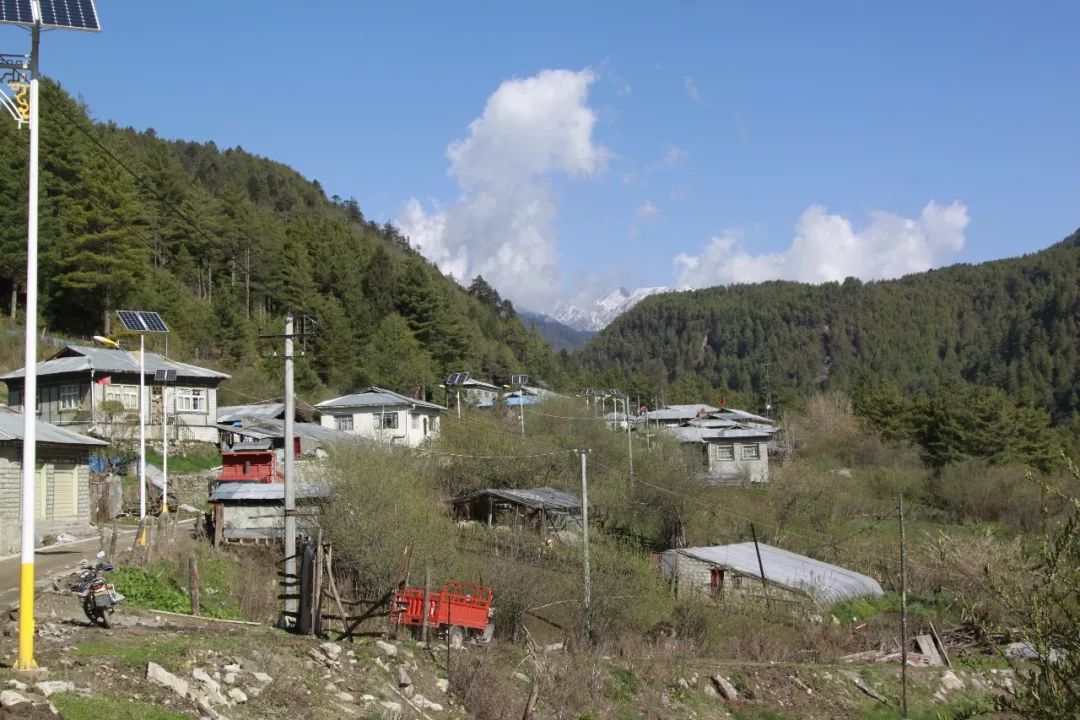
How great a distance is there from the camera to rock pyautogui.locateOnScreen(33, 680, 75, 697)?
1120 cm

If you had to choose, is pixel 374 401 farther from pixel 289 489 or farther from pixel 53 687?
pixel 53 687

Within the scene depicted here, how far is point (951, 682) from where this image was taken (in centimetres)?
2881

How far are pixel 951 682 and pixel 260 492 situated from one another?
22.0 meters

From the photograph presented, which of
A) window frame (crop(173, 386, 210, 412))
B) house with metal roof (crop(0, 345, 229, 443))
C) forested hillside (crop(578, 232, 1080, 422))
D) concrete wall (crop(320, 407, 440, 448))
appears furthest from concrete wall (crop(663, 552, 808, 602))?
forested hillside (crop(578, 232, 1080, 422))

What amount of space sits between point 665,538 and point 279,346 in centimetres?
3735

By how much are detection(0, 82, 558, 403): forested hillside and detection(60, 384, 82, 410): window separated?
979cm

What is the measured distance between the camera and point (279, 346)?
238 feet

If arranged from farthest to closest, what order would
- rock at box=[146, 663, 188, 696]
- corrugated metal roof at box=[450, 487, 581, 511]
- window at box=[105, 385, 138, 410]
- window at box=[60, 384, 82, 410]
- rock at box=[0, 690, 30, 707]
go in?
window at box=[105, 385, 138, 410] < window at box=[60, 384, 82, 410] < corrugated metal roof at box=[450, 487, 581, 511] < rock at box=[146, 663, 188, 696] < rock at box=[0, 690, 30, 707]

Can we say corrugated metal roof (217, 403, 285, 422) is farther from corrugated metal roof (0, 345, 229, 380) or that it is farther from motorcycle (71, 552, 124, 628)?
motorcycle (71, 552, 124, 628)

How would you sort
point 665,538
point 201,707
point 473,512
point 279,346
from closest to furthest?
point 201,707 < point 473,512 < point 665,538 < point 279,346

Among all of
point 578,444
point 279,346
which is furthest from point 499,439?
point 279,346

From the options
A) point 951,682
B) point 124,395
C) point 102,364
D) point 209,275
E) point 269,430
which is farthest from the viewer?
point 209,275

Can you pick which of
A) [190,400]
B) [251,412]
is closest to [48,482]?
[190,400]

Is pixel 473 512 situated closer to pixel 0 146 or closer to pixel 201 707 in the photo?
pixel 201 707
